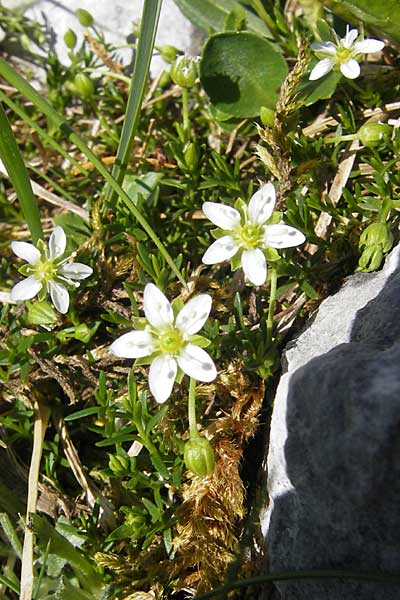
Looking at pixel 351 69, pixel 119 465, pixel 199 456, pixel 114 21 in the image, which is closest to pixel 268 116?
pixel 351 69

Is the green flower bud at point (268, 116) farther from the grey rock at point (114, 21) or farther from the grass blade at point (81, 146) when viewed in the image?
the grey rock at point (114, 21)

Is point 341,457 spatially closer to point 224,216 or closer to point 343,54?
point 224,216

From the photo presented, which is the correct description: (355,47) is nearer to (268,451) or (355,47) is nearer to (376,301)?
(376,301)

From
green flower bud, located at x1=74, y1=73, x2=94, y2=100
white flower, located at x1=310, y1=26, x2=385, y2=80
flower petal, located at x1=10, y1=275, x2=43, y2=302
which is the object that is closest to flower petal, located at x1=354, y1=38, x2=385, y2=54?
white flower, located at x1=310, y1=26, x2=385, y2=80

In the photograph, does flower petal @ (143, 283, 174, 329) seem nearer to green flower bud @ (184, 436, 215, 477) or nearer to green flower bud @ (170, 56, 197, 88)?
green flower bud @ (184, 436, 215, 477)

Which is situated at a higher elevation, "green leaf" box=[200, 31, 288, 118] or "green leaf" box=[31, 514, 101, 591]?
"green leaf" box=[200, 31, 288, 118]

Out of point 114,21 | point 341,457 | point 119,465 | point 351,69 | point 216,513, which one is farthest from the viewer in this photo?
point 114,21
